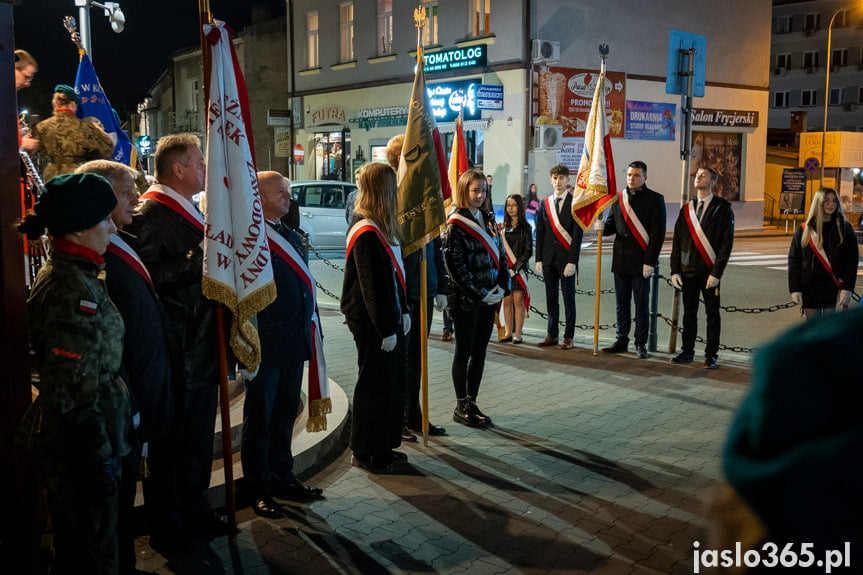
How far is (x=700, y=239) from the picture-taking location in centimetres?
834

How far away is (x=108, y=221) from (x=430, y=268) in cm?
328

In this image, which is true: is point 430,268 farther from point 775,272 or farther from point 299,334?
point 775,272

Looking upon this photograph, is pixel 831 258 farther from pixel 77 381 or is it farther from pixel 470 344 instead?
pixel 77 381

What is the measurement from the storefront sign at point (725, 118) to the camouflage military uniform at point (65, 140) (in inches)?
968

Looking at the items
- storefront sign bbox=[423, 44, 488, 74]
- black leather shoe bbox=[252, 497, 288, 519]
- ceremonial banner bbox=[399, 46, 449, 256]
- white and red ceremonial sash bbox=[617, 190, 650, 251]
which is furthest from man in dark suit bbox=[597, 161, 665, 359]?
storefront sign bbox=[423, 44, 488, 74]

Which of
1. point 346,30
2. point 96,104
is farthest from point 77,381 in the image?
point 346,30

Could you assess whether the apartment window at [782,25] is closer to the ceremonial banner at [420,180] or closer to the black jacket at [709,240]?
the black jacket at [709,240]

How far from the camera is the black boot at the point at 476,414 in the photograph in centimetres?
651

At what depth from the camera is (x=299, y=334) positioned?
15.8 feet

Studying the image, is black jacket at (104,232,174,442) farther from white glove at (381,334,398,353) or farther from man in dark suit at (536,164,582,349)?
man in dark suit at (536,164,582,349)

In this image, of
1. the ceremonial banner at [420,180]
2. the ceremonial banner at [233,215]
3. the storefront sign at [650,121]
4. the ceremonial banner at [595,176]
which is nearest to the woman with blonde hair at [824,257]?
the ceremonial banner at [595,176]

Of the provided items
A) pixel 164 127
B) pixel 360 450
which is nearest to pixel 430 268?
pixel 360 450

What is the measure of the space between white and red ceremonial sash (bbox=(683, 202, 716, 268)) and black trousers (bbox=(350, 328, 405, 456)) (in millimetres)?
4240

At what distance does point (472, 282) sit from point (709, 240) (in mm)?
3338
